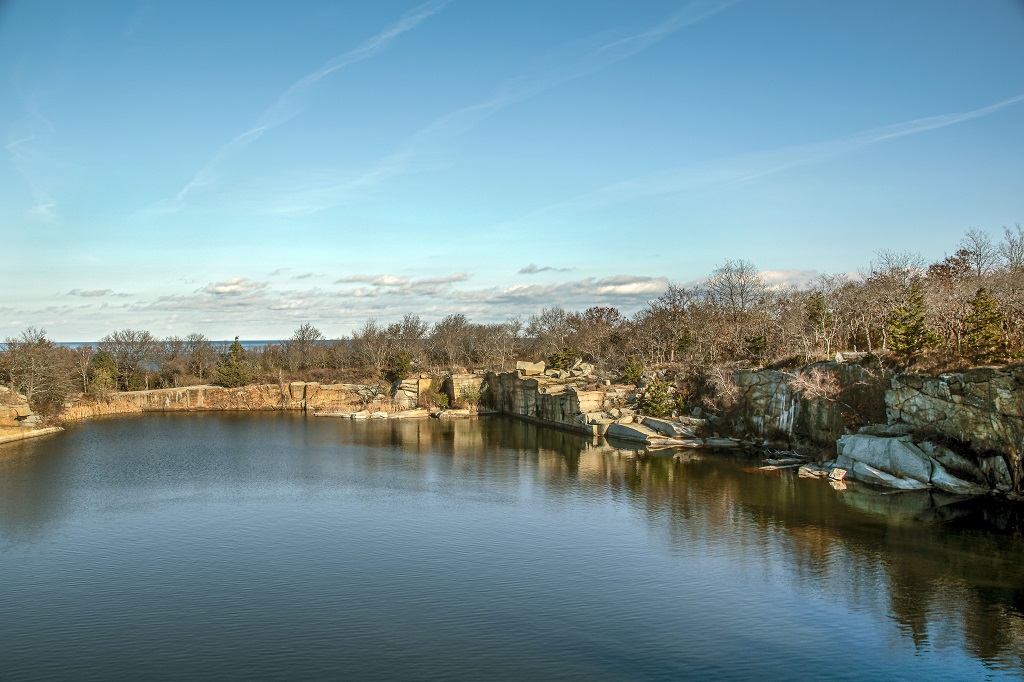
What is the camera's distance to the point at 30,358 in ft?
206

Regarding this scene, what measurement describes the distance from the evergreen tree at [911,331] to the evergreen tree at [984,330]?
1.83 metres

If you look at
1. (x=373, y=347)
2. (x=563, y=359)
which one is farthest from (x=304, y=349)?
(x=563, y=359)

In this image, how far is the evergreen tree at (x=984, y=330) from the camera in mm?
34344

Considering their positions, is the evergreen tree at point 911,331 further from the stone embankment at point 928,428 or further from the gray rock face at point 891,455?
the gray rock face at point 891,455

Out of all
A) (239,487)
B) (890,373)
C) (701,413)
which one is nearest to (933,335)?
(890,373)

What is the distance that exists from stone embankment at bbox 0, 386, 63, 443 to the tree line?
370cm

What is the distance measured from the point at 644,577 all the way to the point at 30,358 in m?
63.2

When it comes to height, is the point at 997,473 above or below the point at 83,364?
below

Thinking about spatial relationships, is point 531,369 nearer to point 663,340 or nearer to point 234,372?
point 663,340

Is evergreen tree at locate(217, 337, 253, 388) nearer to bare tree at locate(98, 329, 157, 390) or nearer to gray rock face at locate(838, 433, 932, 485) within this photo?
bare tree at locate(98, 329, 157, 390)

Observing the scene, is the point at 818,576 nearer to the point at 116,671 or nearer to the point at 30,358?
the point at 116,671

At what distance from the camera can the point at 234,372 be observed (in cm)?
8088

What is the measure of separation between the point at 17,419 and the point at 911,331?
67.1 m

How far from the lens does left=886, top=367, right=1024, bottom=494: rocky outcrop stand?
31.3m
